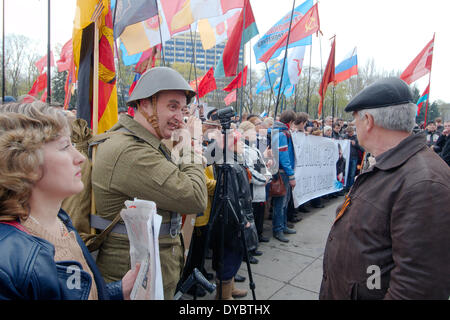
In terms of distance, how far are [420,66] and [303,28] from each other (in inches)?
167

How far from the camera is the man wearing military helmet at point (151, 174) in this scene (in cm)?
156

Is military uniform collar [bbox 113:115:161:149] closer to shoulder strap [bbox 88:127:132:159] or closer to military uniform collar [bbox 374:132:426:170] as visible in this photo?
shoulder strap [bbox 88:127:132:159]

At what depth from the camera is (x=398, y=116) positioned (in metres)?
1.58

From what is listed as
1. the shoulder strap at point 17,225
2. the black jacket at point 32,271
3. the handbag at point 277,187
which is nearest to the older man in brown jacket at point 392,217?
the black jacket at point 32,271

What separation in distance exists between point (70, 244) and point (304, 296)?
2.91 m

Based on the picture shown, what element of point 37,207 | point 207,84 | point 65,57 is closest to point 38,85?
point 65,57

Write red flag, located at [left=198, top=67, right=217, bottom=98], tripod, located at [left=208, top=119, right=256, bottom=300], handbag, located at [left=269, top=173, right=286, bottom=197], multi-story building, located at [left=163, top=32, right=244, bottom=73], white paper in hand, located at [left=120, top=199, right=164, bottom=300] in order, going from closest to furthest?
white paper in hand, located at [left=120, top=199, right=164, bottom=300] → tripod, located at [left=208, top=119, right=256, bottom=300] → handbag, located at [left=269, top=173, right=286, bottom=197] → red flag, located at [left=198, top=67, right=217, bottom=98] → multi-story building, located at [left=163, top=32, right=244, bottom=73]

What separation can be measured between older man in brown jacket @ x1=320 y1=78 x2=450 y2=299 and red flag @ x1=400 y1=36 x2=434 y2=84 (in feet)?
26.9

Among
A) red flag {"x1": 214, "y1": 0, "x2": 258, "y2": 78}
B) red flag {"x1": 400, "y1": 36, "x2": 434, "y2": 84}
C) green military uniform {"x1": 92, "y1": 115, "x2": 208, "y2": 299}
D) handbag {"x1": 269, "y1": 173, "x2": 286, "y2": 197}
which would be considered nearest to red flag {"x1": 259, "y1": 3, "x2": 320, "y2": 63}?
red flag {"x1": 214, "y1": 0, "x2": 258, "y2": 78}

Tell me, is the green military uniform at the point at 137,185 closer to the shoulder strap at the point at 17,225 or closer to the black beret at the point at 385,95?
the shoulder strap at the point at 17,225

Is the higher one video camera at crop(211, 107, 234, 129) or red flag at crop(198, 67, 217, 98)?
red flag at crop(198, 67, 217, 98)

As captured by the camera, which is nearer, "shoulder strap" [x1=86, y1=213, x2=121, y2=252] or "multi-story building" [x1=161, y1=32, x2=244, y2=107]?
"shoulder strap" [x1=86, y1=213, x2=121, y2=252]

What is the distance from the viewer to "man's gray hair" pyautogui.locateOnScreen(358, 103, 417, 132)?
1.57 meters

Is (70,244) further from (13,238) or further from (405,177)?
(405,177)
